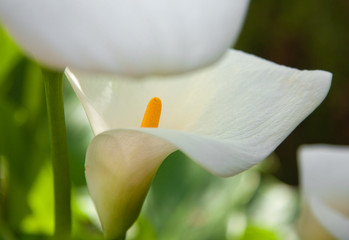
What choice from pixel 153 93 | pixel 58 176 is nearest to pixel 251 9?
pixel 153 93

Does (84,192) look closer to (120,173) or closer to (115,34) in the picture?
(120,173)

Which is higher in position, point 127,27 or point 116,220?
point 127,27

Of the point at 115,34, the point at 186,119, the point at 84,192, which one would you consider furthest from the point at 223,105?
the point at 84,192

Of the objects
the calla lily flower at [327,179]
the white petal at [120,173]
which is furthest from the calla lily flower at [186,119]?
the calla lily flower at [327,179]

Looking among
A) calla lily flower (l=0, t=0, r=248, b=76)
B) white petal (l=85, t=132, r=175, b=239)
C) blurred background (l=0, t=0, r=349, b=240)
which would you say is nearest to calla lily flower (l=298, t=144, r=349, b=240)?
blurred background (l=0, t=0, r=349, b=240)

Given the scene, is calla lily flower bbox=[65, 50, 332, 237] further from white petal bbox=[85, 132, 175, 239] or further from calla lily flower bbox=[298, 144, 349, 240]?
calla lily flower bbox=[298, 144, 349, 240]

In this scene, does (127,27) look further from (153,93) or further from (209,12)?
(153,93)

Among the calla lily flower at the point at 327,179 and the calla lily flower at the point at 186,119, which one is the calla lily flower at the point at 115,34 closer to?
the calla lily flower at the point at 186,119
